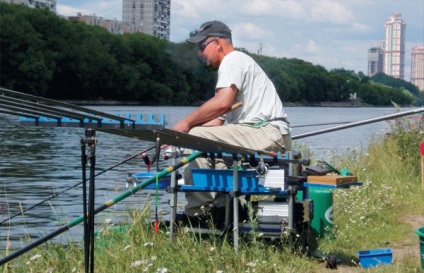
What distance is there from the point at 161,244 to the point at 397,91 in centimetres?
8619

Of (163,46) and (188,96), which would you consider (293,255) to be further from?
(163,46)

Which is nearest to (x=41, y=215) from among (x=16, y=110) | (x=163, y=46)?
(x=16, y=110)

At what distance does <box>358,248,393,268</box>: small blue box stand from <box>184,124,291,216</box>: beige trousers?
0.88 m

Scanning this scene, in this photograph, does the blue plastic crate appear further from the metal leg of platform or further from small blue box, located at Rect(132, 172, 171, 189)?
small blue box, located at Rect(132, 172, 171, 189)

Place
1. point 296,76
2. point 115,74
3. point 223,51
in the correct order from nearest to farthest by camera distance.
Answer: point 223,51
point 296,76
point 115,74

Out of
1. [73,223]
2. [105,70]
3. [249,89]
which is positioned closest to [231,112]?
[249,89]

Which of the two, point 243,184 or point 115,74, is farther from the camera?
point 115,74

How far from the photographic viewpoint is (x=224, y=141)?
586 cm

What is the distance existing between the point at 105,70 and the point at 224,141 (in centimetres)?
7279

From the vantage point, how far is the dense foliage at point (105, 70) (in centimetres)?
6894

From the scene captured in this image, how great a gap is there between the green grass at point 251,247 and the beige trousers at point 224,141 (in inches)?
9.5

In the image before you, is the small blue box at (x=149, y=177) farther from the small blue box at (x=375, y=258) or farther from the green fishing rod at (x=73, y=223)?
the small blue box at (x=375, y=258)

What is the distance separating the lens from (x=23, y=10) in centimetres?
7938

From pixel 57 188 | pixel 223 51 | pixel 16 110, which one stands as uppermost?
pixel 223 51
